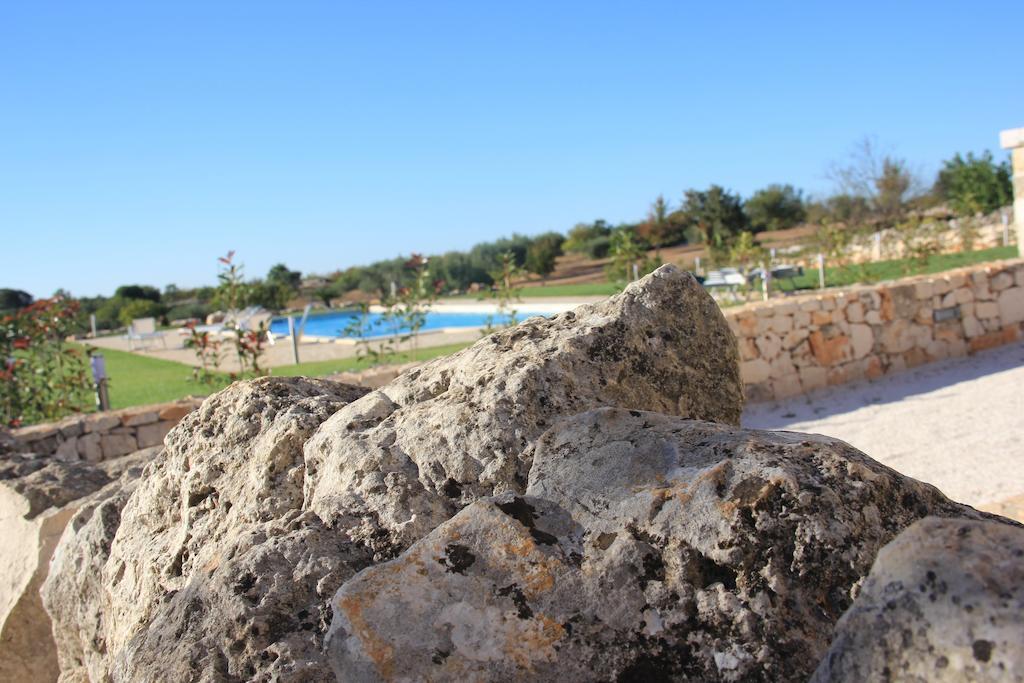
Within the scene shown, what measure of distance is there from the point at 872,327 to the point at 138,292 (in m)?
40.5

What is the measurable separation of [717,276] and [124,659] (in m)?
14.5

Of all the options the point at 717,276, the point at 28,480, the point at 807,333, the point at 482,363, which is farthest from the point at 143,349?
the point at 482,363

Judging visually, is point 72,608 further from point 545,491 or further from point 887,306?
point 887,306

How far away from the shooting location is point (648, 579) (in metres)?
1.30

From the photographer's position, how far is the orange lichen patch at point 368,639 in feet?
4.25

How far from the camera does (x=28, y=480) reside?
10.3 feet

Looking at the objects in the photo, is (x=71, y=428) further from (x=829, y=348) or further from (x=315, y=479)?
(x=829, y=348)

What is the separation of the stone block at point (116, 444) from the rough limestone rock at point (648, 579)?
5400 mm

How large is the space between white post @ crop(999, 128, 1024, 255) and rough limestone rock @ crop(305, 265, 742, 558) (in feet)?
36.0

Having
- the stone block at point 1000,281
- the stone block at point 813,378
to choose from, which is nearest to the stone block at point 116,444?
the stone block at point 813,378

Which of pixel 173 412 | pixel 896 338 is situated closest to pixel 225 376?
pixel 173 412

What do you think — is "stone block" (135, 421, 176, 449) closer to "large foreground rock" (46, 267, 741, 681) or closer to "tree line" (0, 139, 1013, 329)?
"large foreground rock" (46, 267, 741, 681)

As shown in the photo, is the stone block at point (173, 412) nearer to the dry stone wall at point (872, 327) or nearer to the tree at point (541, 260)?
the dry stone wall at point (872, 327)

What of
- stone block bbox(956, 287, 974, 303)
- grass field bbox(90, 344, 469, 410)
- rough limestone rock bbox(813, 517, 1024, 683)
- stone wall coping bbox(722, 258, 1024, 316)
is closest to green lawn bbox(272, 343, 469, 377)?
grass field bbox(90, 344, 469, 410)
